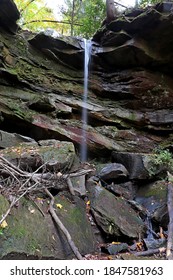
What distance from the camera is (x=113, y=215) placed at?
5316 millimetres

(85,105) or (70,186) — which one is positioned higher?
(85,105)

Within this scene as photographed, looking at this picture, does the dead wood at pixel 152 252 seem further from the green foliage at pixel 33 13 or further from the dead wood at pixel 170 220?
the green foliage at pixel 33 13

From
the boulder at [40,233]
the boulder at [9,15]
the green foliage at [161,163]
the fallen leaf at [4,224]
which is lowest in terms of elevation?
the boulder at [40,233]

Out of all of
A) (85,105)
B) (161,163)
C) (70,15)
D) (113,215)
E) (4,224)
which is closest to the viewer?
(4,224)

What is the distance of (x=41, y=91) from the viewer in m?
8.88

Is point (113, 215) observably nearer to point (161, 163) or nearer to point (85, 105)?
point (161, 163)

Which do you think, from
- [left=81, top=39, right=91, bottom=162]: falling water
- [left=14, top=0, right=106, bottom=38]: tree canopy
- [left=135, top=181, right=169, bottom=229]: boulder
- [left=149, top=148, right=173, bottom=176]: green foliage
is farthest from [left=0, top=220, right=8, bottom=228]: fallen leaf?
[left=14, top=0, right=106, bottom=38]: tree canopy

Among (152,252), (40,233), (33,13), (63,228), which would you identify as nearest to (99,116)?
(152,252)

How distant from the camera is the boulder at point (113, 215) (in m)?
5.06

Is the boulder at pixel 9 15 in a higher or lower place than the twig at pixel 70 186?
higher

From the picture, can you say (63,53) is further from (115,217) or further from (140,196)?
(115,217)

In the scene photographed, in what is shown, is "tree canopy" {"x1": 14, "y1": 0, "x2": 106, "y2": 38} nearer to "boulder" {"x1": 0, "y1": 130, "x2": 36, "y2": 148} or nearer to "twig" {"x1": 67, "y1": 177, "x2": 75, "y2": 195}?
"boulder" {"x1": 0, "y1": 130, "x2": 36, "y2": 148}

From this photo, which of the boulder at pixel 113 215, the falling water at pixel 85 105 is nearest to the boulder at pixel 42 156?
the boulder at pixel 113 215

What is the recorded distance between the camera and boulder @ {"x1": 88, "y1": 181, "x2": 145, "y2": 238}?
5.06m
